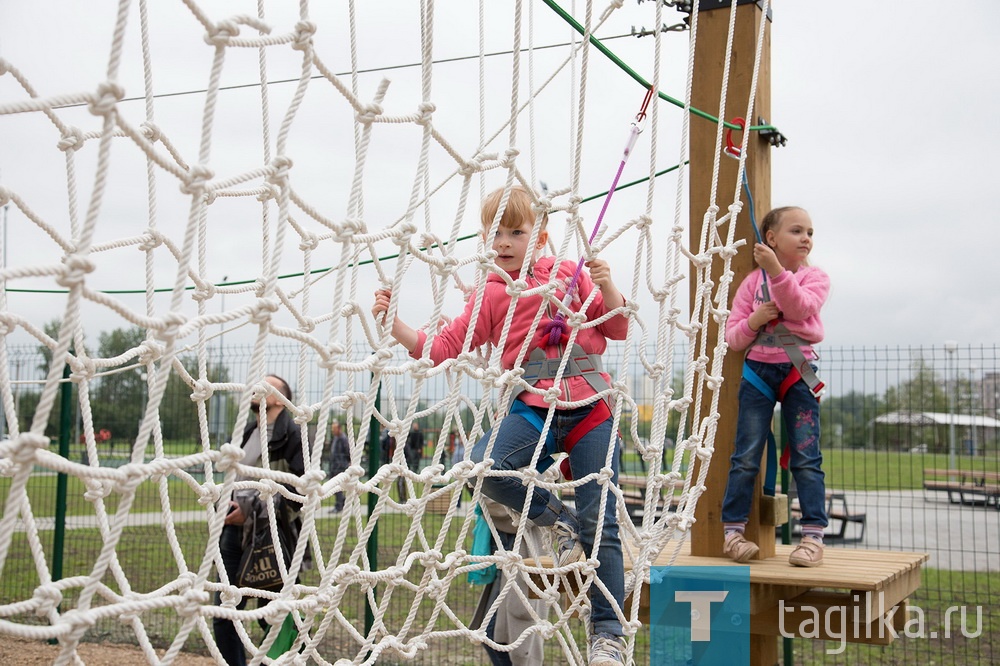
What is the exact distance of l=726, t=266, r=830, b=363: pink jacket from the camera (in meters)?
2.46

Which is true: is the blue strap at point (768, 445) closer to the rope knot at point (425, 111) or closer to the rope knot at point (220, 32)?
the rope knot at point (425, 111)

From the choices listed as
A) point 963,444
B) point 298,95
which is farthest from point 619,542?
point 963,444

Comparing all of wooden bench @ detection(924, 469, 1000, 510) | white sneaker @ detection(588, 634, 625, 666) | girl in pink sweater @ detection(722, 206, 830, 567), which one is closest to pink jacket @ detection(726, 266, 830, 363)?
girl in pink sweater @ detection(722, 206, 830, 567)

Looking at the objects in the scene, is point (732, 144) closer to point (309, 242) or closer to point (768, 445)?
point (768, 445)

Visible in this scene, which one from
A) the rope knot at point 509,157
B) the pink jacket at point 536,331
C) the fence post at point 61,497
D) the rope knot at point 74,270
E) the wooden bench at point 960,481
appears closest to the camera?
the rope knot at point 74,270

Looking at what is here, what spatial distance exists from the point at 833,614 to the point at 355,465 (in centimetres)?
175

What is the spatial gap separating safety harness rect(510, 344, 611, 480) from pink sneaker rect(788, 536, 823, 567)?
0.79 metres

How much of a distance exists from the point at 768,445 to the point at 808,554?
328 millimetres

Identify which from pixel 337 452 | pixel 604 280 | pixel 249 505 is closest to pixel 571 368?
pixel 604 280

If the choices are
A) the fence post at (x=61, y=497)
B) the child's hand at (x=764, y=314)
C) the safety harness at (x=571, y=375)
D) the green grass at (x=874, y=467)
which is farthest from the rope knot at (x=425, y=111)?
the green grass at (x=874, y=467)

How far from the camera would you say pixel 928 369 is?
5605 mm

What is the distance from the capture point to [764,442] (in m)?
2.57

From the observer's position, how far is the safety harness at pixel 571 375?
82.1 inches

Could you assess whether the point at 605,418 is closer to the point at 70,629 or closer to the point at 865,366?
the point at 70,629
